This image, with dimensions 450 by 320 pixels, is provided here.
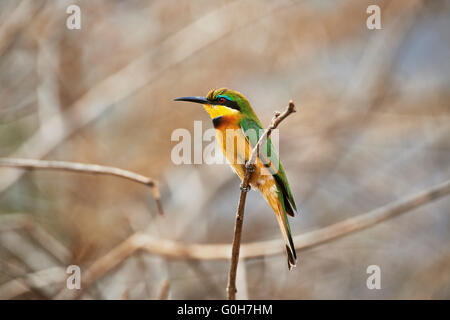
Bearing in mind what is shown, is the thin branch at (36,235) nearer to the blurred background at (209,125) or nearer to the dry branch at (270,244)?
the blurred background at (209,125)

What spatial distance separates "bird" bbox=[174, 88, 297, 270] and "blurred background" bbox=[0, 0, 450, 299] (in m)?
1.34

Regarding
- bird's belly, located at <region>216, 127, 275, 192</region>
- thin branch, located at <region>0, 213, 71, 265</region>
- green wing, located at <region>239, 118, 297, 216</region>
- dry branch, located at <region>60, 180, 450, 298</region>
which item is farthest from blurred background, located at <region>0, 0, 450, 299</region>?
green wing, located at <region>239, 118, 297, 216</region>

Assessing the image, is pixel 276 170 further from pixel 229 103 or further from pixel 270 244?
pixel 270 244

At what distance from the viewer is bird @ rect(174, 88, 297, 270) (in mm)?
2303

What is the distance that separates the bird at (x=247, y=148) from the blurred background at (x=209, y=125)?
4.40 feet

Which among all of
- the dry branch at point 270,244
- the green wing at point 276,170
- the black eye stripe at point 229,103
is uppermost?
the black eye stripe at point 229,103

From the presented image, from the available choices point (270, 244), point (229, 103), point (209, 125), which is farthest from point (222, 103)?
point (209, 125)

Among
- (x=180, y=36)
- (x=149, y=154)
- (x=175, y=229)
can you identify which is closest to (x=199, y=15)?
(x=180, y=36)

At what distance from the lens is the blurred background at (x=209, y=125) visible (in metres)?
3.76

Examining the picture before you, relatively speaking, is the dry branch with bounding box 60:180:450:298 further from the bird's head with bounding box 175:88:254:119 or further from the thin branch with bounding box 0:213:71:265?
the bird's head with bounding box 175:88:254:119

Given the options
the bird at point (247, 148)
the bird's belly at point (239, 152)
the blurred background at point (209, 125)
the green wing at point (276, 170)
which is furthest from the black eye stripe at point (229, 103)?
the blurred background at point (209, 125)

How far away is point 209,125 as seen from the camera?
4.67 m

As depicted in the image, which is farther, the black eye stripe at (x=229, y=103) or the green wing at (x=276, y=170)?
the black eye stripe at (x=229, y=103)
